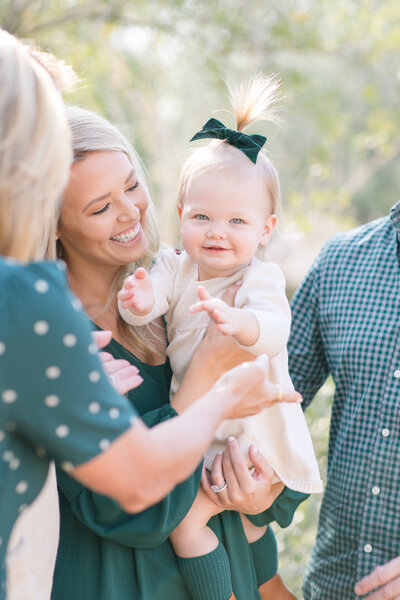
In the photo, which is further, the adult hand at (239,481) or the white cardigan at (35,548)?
the adult hand at (239,481)

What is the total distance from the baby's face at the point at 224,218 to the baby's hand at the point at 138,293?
6.7 inches

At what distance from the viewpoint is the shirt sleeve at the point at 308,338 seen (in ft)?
8.69

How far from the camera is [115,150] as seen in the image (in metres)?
2.14

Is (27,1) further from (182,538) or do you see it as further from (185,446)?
(185,446)

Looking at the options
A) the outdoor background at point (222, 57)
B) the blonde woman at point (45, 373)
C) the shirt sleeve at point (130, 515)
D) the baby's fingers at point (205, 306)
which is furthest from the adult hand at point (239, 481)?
the outdoor background at point (222, 57)

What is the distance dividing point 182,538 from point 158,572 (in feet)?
0.37

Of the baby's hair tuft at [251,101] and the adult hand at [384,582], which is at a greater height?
the baby's hair tuft at [251,101]

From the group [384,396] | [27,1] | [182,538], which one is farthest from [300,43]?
[182,538]

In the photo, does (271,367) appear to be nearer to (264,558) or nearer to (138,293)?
(138,293)

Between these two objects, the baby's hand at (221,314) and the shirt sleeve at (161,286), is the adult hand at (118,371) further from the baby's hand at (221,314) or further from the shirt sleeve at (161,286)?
the shirt sleeve at (161,286)

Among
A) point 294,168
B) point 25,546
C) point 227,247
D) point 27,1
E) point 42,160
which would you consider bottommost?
point 294,168

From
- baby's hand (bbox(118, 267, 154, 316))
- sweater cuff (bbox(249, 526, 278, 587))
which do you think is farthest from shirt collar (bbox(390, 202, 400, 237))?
sweater cuff (bbox(249, 526, 278, 587))

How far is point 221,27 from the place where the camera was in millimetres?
6734

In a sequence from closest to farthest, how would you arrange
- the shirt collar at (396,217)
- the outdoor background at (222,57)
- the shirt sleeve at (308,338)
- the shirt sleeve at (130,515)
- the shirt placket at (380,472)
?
the shirt sleeve at (130,515), the shirt placket at (380,472), the shirt collar at (396,217), the shirt sleeve at (308,338), the outdoor background at (222,57)
